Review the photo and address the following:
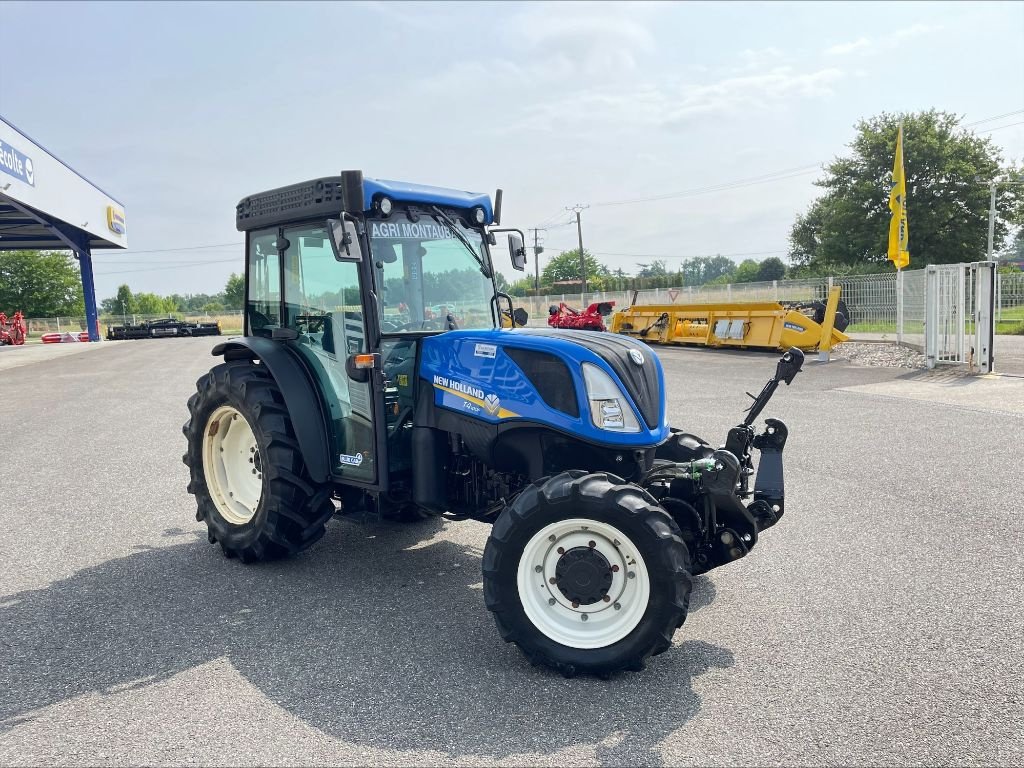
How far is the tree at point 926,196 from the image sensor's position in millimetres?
38844

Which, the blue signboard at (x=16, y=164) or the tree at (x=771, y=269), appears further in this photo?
the tree at (x=771, y=269)

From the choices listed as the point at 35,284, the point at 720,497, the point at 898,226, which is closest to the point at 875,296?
the point at 898,226

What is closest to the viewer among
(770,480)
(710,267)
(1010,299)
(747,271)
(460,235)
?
(770,480)

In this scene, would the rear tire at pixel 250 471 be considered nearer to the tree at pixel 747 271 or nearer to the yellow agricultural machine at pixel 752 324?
the yellow agricultural machine at pixel 752 324

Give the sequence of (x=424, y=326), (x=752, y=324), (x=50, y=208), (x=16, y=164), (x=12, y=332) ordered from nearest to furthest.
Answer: (x=424, y=326) → (x=752, y=324) → (x=16, y=164) → (x=50, y=208) → (x=12, y=332)

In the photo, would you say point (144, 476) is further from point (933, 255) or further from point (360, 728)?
point (933, 255)

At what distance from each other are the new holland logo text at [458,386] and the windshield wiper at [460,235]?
0.96 meters

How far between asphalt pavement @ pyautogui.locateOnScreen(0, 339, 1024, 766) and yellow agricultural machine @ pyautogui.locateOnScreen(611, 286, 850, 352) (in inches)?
464

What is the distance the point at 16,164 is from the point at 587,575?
30021mm

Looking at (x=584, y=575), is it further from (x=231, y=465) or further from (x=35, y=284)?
(x=35, y=284)

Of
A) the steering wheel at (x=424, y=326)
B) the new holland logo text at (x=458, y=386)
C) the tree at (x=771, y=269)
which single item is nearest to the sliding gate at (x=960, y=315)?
the steering wheel at (x=424, y=326)

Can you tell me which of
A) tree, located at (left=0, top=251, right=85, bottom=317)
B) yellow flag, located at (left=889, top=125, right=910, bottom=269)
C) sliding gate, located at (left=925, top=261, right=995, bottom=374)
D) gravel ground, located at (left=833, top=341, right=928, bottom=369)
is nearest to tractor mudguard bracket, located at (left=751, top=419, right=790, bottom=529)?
sliding gate, located at (left=925, top=261, right=995, bottom=374)

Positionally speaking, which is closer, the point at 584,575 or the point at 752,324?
the point at 584,575

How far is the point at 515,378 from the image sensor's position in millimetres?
4098
